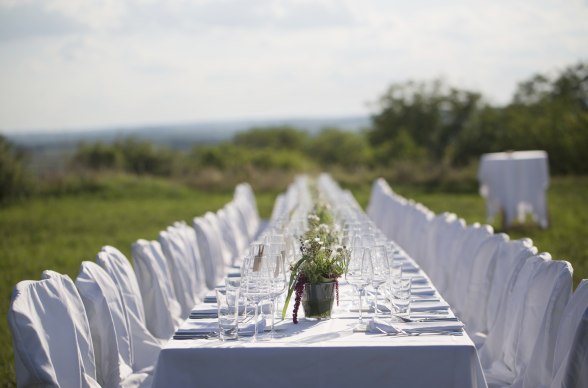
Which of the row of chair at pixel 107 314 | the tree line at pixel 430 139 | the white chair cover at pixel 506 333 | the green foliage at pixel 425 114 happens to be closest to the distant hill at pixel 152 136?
the tree line at pixel 430 139

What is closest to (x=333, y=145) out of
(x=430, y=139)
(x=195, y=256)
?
(x=430, y=139)

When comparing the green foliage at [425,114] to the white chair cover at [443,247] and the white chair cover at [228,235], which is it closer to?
the white chair cover at [228,235]

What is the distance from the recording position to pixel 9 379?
16.6 feet

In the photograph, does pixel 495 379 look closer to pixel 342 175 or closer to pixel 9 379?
pixel 9 379

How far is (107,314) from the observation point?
364cm

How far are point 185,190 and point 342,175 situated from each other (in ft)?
12.2

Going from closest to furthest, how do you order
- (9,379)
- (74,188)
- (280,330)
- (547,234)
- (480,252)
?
1. (280,330)
2. (480,252)
3. (9,379)
4. (547,234)
5. (74,188)

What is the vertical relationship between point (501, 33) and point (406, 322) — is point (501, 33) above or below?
above

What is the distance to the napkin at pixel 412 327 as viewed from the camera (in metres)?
3.18

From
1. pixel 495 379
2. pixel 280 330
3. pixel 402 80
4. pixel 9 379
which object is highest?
pixel 402 80

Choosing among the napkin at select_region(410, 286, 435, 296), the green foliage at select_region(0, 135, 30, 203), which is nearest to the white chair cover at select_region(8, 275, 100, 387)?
the napkin at select_region(410, 286, 435, 296)

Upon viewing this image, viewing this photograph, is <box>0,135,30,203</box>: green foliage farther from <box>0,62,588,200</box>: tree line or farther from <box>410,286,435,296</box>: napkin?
<box>410,286,435,296</box>: napkin

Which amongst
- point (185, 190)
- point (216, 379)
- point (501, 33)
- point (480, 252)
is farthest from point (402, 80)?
point (216, 379)

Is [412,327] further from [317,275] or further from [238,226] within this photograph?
[238,226]
